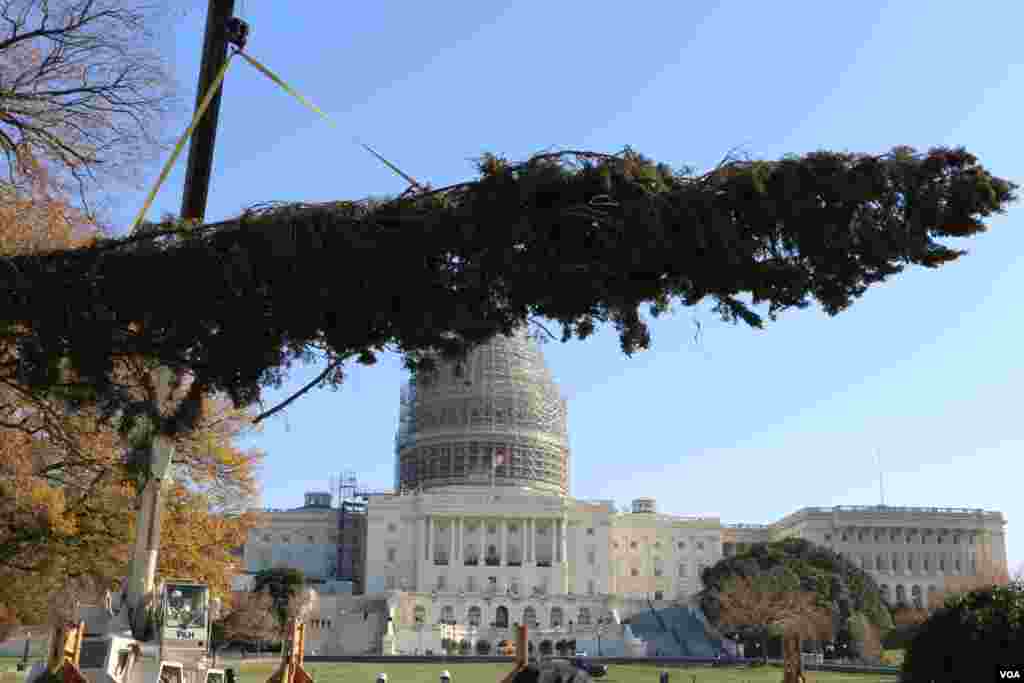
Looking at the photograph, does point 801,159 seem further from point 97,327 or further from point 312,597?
point 312,597

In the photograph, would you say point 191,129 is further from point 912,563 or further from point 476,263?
point 912,563

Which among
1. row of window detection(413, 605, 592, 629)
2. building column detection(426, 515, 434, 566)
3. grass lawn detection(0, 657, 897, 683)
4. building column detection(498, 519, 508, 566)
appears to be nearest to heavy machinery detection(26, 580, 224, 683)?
grass lawn detection(0, 657, 897, 683)

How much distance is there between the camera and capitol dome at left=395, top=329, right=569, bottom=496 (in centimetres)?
12519

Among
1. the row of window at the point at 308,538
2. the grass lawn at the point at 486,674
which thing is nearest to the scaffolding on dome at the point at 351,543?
the row of window at the point at 308,538

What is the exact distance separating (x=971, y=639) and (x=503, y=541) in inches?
4532

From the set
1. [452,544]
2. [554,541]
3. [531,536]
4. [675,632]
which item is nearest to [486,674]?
[675,632]

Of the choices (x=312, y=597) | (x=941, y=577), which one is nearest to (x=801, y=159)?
(x=312, y=597)

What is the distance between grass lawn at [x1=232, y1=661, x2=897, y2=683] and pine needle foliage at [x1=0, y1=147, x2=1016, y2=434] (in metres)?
35.4

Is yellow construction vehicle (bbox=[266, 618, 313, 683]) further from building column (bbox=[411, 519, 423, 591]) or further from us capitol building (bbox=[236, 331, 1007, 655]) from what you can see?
building column (bbox=[411, 519, 423, 591])

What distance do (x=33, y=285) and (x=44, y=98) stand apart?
17.6 ft

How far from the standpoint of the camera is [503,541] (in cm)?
12706

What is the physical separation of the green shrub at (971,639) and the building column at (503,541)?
112375 millimetres

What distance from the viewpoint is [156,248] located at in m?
13.0

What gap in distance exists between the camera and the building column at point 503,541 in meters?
126
